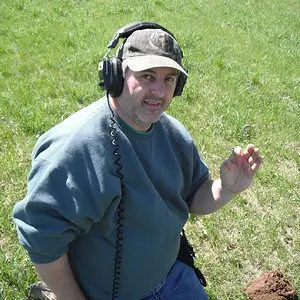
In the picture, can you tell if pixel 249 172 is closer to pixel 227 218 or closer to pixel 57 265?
pixel 57 265

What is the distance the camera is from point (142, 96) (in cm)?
217

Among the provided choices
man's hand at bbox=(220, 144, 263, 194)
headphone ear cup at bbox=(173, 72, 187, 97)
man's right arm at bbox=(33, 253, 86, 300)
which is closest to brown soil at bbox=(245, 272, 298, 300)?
man's hand at bbox=(220, 144, 263, 194)

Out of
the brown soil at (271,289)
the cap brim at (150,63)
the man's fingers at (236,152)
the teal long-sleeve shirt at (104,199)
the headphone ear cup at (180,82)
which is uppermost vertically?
the cap brim at (150,63)

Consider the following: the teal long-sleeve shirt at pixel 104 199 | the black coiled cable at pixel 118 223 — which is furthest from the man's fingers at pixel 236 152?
A: the black coiled cable at pixel 118 223

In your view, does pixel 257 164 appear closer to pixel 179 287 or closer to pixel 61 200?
pixel 179 287

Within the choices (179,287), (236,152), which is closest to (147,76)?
(236,152)

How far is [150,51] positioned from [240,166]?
82cm

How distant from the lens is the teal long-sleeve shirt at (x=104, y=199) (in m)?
2.03

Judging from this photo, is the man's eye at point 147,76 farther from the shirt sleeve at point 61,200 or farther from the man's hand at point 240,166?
the man's hand at point 240,166

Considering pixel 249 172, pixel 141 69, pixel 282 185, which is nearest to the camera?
pixel 141 69

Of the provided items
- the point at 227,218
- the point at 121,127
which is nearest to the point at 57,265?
the point at 121,127

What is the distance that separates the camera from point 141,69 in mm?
2088

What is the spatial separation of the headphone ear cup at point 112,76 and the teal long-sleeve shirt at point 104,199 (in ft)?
0.27

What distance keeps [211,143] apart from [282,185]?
3.21 feet
